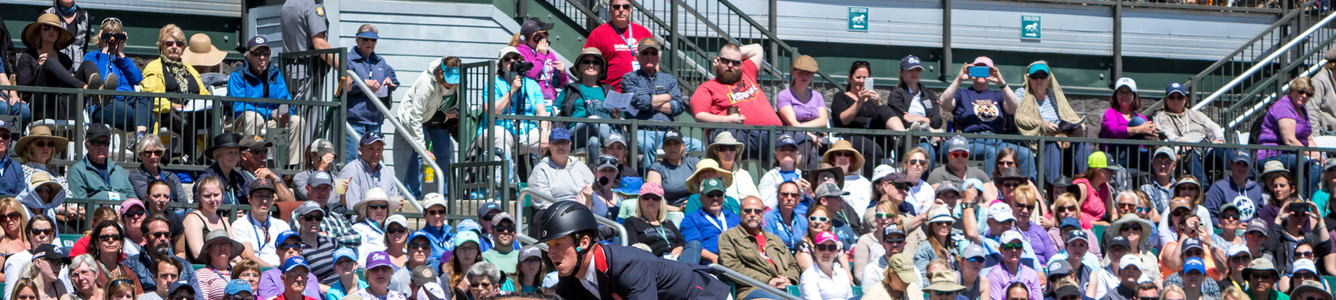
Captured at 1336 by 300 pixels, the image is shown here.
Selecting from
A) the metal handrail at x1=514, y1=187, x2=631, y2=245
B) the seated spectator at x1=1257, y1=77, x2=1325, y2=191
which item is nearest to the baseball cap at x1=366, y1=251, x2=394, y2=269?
the metal handrail at x1=514, y1=187, x2=631, y2=245

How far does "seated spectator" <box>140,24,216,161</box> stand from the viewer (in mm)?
15625

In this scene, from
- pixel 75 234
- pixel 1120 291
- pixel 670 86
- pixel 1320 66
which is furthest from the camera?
pixel 1320 66

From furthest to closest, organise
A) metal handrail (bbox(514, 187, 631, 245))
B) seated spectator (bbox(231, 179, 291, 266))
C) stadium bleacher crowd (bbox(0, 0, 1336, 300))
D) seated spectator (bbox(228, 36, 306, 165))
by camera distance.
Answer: seated spectator (bbox(228, 36, 306, 165)) < metal handrail (bbox(514, 187, 631, 245)) < seated spectator (bbox(231, 179, 291, 266)) < stadium bleacher crowd (bbox(0, 0, 1336, 300))

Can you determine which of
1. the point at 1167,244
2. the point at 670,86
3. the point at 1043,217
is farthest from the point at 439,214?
the point at 1167,244

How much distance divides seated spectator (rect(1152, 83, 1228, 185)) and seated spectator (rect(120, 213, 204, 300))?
30.3 ft

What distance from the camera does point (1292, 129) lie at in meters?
18.6

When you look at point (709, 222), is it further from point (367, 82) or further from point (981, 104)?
point (981, 104)

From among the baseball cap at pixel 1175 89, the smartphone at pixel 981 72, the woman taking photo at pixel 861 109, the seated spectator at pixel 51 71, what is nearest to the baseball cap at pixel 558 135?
the woman taking photo at pixel 861 109

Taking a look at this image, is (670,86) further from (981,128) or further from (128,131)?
(128,131)

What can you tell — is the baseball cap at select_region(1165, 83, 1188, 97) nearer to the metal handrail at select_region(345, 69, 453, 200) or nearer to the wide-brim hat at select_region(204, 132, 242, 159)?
the metal handrail at select_region(345, 69, 453, 200)

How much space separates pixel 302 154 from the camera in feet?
52.4

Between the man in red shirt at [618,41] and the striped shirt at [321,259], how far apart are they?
13.4 feet

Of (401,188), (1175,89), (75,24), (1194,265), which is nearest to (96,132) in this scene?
(401,188)

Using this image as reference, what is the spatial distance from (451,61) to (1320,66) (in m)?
9.86
